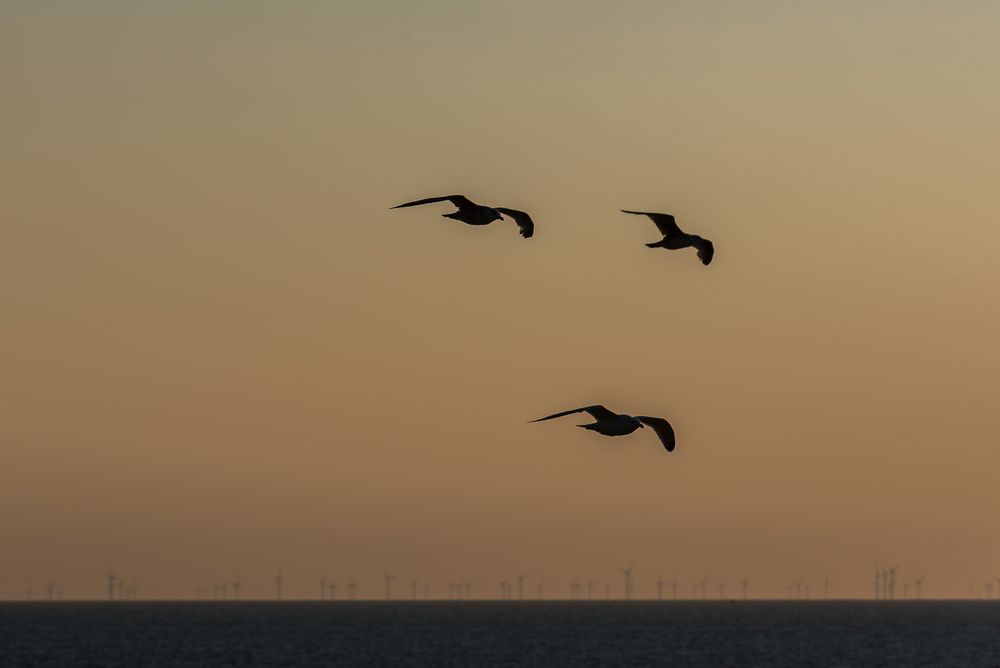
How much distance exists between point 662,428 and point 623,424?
4.70ft

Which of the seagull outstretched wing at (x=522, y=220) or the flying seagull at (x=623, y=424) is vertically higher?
the seagull outstretched wing at (x=522, y=220)

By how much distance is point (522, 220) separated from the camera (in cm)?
5725

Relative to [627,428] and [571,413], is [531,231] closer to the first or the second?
[627,428]

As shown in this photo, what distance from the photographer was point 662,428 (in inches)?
2229

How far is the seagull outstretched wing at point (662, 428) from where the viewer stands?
56062 mm

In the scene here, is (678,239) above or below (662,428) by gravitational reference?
above

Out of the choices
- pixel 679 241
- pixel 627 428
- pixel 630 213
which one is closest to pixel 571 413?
pixel 630 213

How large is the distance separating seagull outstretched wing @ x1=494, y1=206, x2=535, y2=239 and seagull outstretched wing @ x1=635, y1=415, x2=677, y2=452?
20.3ft

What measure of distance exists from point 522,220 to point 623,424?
21.9ft

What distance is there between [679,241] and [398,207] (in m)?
17.0

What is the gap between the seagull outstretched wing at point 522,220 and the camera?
185 ft

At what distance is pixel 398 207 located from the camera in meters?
43.6

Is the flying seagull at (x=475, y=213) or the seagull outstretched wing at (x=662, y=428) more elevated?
the flying seagull at (x=475, y=213)

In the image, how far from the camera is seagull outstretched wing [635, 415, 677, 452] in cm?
5606
